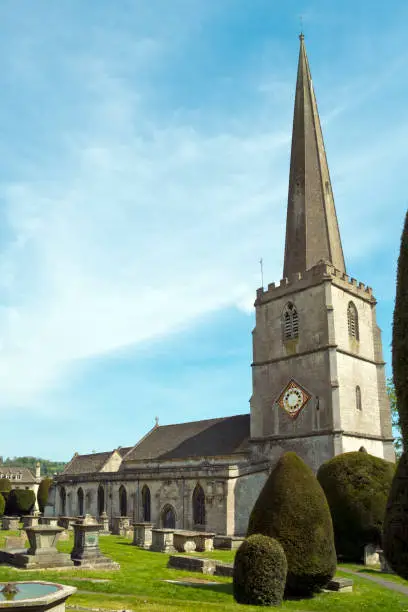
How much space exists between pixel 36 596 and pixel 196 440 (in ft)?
118

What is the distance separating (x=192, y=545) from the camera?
28328 millimetres

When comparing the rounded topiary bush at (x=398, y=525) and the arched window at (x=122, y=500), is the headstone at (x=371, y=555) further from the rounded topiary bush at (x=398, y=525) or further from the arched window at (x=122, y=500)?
the arched window at (x=122, y=500)

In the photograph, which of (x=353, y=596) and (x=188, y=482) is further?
(x=188, y=482)

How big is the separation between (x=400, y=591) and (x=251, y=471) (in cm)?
1731

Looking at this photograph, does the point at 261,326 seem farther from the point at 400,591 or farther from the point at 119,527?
the point at 400,591

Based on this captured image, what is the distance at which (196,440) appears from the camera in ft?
145

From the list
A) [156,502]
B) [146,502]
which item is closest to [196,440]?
[156,502]

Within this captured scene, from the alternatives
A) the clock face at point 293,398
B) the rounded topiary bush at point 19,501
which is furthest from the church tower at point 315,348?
the rounded topiary bush at point 19,501

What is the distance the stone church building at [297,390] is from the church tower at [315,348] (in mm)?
71

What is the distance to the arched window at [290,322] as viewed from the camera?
38281 mm

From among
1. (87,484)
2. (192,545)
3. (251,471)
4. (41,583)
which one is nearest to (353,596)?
(41,583)

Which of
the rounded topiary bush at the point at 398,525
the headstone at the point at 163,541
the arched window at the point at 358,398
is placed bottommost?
the headstone at the point at 163,541

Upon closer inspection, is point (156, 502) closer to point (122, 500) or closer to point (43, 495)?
point (122, 500)

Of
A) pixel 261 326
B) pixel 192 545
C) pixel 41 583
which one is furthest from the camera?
pixel 261 326
